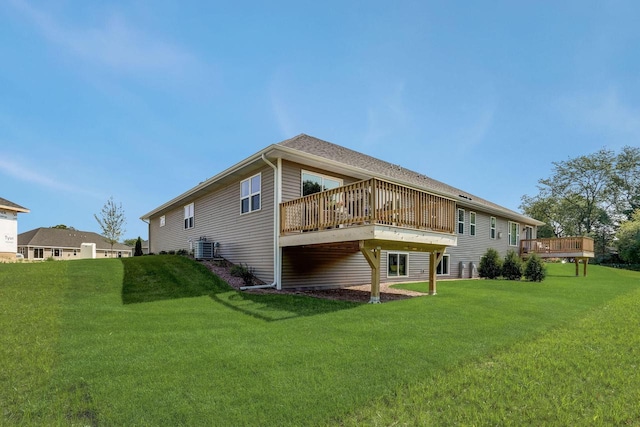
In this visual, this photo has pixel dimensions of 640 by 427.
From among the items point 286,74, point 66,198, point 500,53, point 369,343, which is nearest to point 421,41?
point 500,53

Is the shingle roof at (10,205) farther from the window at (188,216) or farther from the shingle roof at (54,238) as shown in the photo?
the shingle roof at (54,238)

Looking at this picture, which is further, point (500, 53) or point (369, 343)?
point (500, 53)

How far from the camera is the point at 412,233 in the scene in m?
8.59

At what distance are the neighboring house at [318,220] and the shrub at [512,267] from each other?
92.9 inches

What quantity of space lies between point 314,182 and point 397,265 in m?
5.82

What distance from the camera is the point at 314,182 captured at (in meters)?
11.5

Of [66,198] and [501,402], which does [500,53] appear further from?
[66,198]

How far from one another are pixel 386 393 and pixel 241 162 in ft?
29.7

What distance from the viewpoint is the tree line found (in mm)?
38562

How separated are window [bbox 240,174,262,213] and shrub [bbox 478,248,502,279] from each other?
12.3 m

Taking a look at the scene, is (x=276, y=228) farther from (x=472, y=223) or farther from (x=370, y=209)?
(x=472, y=223)

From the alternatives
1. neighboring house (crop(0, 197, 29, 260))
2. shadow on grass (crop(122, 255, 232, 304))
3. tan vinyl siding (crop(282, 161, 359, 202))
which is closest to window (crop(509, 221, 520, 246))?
tan vinyl siding (crop(282, 161, 359, 202))

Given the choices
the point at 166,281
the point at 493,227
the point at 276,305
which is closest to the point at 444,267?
the point at 493,227

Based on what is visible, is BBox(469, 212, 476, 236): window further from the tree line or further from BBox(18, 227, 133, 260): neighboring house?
BBox(18, 227, 133, 260): neighboring house
